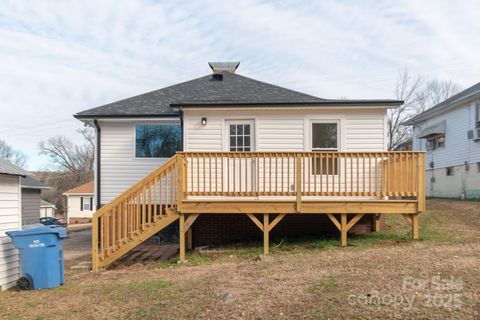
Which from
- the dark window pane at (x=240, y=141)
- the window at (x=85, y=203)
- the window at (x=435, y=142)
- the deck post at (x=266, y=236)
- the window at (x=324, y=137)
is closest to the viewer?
the deck post at (x=266, y=236)

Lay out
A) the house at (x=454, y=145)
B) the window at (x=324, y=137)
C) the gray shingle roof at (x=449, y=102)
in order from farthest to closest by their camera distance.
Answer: the gray shingle roof at (x=449, y=102) < the house at (x=454, y=145) < the window at (x=324, y=137)

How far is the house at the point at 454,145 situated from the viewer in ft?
52.8

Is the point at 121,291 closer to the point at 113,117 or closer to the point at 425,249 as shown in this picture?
the point at 425,249

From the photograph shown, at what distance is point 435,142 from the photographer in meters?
20.2

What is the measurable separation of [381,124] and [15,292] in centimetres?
823

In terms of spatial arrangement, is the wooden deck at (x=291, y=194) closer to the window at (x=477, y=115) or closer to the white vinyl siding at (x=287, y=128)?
the white vinyl siding at (x=287, y=128)

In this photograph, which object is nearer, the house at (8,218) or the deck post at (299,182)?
the house at (8,218)

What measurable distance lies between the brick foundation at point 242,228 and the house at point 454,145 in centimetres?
1009

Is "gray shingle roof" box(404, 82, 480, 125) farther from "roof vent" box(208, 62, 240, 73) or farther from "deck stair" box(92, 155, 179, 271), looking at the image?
"deck stair" box(92, 155, 179, 271)

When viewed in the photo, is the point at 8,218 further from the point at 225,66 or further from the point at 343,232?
the point at 225,66

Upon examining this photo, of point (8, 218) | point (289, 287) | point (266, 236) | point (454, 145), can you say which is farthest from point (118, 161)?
point (454, 145)

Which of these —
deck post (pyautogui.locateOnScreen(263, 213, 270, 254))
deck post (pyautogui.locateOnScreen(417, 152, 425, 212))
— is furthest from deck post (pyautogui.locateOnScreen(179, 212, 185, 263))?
deck post (pyautogui.locateOnScreen(417, 152, 425, 212))

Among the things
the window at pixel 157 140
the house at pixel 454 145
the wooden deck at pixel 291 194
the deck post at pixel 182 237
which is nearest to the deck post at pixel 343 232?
the wooden deck at pixel 291 194

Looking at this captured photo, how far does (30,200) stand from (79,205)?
13.7 meters
